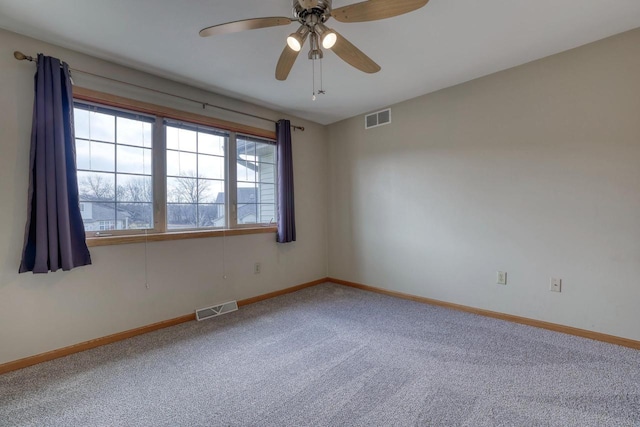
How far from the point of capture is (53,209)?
2051 millimetres

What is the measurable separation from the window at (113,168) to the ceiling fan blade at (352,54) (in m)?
1.97

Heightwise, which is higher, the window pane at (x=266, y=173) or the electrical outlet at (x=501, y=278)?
the window pane at (x=266, y=173)

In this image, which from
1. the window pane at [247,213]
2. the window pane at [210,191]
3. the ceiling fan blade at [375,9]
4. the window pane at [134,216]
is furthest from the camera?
the window pane at [247,213]

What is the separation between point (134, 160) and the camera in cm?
262

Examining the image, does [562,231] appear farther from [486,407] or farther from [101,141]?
[101,141]

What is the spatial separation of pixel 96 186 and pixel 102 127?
20.1 inches

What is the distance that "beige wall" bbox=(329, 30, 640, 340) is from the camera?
221 centimetres

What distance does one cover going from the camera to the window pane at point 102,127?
2.39 m

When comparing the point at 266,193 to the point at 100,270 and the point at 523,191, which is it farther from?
the point at 523,191

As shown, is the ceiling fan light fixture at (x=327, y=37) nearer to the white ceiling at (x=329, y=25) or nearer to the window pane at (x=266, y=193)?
the white ceiling at (x=329, y=25)

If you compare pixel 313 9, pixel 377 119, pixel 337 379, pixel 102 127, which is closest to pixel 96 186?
pixel 102 127

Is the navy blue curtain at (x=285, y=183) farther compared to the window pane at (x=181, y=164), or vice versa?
the navy blue curtain at (x=285, y=183)

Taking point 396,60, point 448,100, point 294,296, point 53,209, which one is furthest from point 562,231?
point 53,209

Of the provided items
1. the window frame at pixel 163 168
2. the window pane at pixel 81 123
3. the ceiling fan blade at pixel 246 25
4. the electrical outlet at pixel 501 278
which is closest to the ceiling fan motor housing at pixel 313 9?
the ceiling fan blade at pixel 246 25
